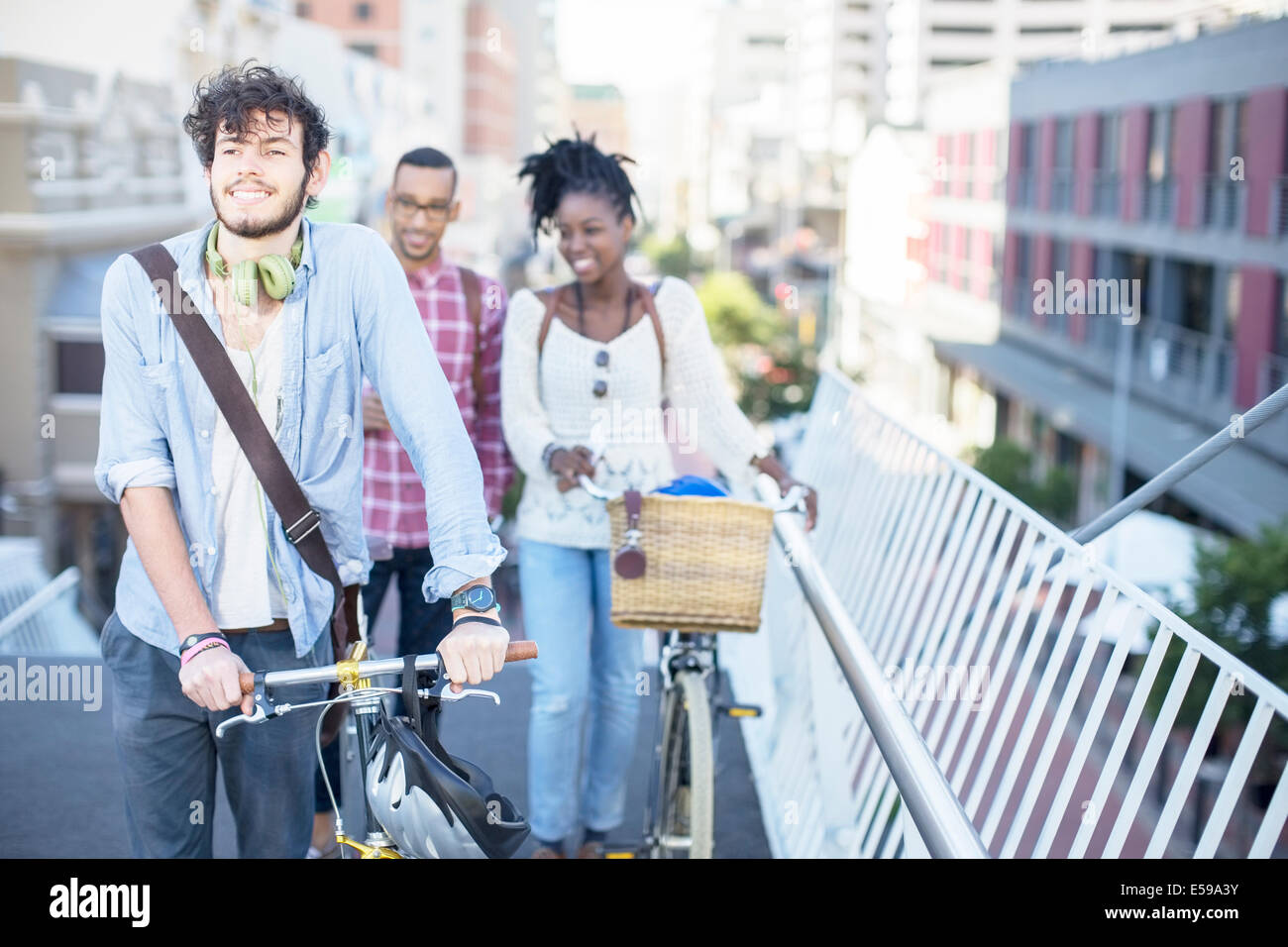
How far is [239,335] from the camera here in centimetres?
217

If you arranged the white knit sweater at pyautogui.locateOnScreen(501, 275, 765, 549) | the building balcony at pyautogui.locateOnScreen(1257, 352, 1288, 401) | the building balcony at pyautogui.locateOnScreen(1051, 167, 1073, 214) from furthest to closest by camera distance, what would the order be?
the building balcony at pyautogui.locateOnScreen(1051, 167, 1073, 214) < the building balcony at pyautogui.locateOnScreen(1257, 352, 1288, 401) < the white knit sweater at pyautogui.locateOnScreen(501, 275, 765, 549)

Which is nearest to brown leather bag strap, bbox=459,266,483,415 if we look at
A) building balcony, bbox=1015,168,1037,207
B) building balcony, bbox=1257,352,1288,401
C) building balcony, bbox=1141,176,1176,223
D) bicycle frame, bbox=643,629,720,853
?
bicycle frame, bbox=643,629,720,853

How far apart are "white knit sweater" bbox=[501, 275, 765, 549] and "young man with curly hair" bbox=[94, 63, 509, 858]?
103 cm

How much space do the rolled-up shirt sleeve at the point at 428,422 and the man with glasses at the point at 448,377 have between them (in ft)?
4.03

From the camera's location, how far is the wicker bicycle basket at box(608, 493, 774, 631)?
3039mm

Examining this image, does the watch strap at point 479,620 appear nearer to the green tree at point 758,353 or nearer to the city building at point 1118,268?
the city building at point 1118,268

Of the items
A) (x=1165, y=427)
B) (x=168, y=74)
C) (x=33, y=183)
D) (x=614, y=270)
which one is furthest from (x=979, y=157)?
(x=614, y=270)

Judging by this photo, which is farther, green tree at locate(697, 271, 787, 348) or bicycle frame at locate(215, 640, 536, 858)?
green tree at locate(697, 271, 787, 348)

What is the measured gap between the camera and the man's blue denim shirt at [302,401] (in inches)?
82.4

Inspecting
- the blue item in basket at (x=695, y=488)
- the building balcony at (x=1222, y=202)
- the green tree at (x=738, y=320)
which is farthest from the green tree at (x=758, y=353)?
the blue item in basket at (x=695, y=488)

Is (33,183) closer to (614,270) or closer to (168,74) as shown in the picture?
(168,74)

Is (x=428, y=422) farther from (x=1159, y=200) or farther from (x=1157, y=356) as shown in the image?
(x=1159, y=200)

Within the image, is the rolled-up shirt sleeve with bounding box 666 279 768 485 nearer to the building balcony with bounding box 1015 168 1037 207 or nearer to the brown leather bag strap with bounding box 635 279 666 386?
the brown leather bag strap with bounding box 635 279 666 386
